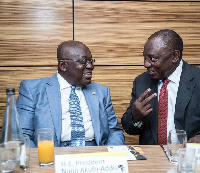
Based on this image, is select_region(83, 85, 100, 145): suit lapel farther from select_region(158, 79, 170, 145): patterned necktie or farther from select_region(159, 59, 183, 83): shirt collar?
select_region(159, 59, 183, 83): shirt collar

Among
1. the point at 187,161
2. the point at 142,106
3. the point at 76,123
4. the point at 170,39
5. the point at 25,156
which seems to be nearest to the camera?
the point at 187,161

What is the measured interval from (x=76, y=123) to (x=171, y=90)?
789 mm

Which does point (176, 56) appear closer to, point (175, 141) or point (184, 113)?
point (184, 113)

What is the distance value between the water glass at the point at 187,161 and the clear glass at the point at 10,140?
665 mm

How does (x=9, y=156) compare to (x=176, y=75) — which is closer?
(x=9, y=156)

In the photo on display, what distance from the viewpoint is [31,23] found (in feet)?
8.77

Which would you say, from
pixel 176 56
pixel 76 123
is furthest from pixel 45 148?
pixel 176 56

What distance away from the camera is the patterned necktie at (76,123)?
1.96 metres

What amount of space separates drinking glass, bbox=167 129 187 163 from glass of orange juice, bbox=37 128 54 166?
1.88 feet

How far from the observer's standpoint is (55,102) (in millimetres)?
2037

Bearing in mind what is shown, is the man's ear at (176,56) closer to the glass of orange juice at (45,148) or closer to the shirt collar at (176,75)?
the shirt collar at (176,75)

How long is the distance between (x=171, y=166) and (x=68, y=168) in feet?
1.57

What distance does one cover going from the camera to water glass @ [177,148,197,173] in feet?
3.55

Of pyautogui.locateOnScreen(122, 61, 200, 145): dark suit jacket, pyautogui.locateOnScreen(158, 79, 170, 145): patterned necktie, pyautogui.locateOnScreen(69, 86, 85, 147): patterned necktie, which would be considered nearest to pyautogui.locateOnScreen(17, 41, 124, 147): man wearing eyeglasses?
pyautogui.locateOnScreen(69, 86, 85, 147): patterned necktie
